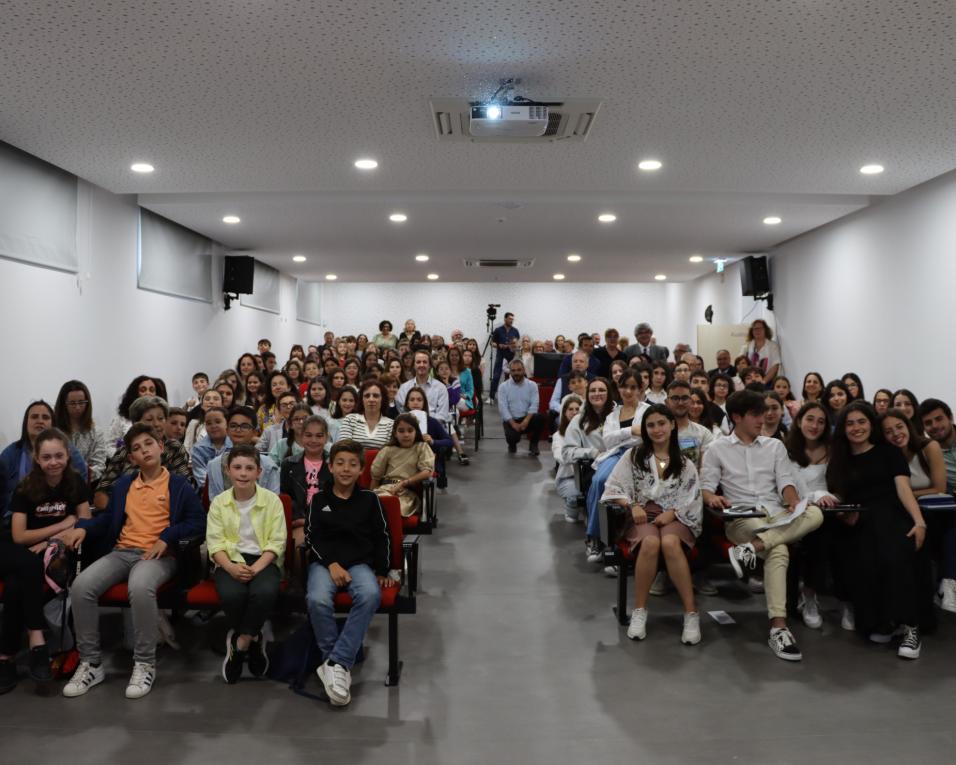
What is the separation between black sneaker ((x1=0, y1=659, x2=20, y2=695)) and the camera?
311 cm

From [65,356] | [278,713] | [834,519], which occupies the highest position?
[65,356]

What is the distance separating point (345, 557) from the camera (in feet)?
10.9

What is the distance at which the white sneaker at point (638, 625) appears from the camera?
368cm

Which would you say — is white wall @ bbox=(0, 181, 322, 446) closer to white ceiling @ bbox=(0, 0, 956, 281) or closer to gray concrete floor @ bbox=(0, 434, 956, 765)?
white ceiling @ bbox=(0, 0, 956, 281)

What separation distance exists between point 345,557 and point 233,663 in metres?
0.62

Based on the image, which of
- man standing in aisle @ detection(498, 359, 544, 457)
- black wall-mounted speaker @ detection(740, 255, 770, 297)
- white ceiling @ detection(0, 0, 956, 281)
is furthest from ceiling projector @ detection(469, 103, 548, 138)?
black wall-mounted speaker @ detection(740, 255, 770, 297)

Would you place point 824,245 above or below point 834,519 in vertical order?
above

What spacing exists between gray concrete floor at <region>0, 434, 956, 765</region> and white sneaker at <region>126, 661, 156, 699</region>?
47 millimetres

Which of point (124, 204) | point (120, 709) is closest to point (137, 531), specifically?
point (120, 709)

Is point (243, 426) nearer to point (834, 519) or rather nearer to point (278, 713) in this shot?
point (278, 713)

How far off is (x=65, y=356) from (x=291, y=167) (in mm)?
2526

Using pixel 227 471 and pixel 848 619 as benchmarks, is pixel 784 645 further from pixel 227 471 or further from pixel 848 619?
pixel 227 471

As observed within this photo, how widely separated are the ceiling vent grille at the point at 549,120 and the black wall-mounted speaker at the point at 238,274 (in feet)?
19.1

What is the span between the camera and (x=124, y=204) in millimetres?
7488
